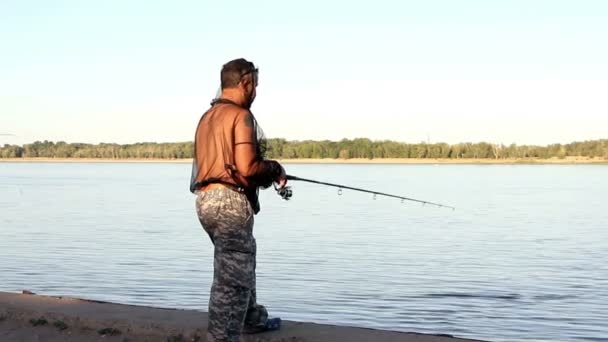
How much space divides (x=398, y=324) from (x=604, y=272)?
722 centimetres

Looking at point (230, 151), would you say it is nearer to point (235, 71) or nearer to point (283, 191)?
point (235, 71)

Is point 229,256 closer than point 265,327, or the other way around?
point 229,256

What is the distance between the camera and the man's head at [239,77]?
19.3ft

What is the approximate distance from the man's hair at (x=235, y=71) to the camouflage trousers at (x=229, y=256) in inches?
27.1

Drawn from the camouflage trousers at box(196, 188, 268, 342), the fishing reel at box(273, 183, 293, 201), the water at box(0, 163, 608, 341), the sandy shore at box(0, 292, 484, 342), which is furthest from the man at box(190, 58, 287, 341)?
the water at box(0, 163, 608, 341)

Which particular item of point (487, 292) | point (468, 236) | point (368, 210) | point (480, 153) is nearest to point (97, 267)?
point (487, 292)

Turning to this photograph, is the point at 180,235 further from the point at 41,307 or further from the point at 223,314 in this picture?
the point at 223,314

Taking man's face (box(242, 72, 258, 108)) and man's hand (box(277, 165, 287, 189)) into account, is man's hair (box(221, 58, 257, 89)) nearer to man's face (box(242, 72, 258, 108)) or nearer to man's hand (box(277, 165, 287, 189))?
man's face (box(242, 72, 258, 108))

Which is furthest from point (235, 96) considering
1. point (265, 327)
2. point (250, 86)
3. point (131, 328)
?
point (131, 328)

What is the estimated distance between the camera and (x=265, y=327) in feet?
22.9

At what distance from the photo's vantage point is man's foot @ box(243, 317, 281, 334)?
692 centimetres

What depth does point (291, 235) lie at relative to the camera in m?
25.0

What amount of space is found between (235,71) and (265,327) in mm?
2130

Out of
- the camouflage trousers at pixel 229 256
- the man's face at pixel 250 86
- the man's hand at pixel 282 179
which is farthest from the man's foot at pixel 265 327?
the man's face at pixel 250 86
